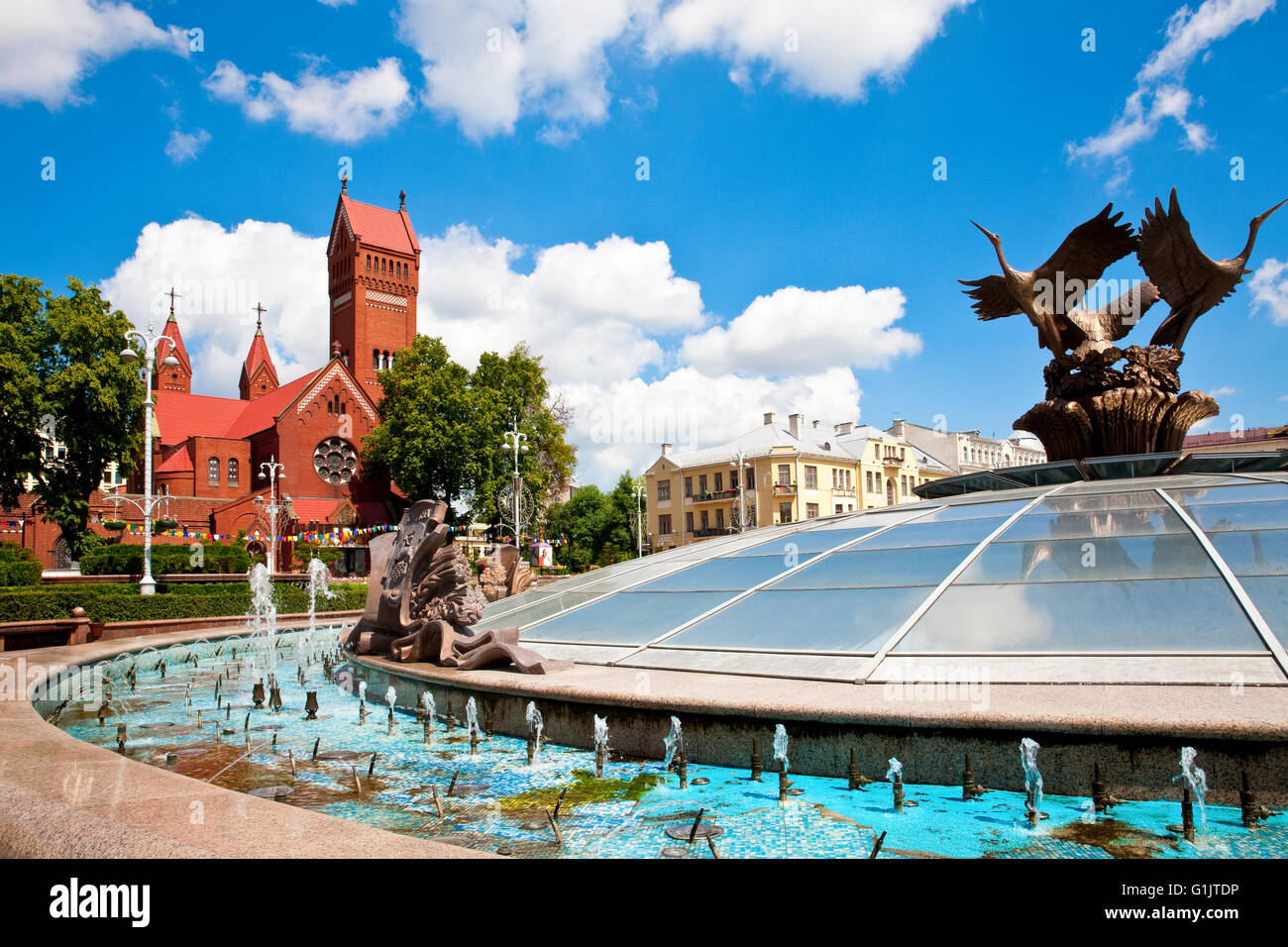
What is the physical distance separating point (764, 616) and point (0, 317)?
124 feet

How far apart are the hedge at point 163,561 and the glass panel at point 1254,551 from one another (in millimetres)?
31570

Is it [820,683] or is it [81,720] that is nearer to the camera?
[820,683]

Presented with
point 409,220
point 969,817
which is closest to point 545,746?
point 969,817

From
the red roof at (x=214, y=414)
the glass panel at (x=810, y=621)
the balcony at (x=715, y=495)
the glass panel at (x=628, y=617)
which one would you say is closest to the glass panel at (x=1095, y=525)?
the glass panel at (x=810, y=621)

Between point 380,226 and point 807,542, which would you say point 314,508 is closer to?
point 380,226

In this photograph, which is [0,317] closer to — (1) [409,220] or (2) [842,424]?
(1) [409,220]

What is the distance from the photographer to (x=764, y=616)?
8156 mm

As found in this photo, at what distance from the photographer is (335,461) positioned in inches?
2144

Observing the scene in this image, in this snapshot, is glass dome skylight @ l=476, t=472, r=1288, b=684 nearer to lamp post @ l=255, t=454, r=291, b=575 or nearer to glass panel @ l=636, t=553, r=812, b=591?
glass panel @ l=636, t=553, r=812, b=591

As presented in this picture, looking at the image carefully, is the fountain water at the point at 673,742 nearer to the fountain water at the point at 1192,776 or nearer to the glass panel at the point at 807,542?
the fountain water at the point at 1192,776

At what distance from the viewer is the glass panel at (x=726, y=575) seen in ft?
31.4

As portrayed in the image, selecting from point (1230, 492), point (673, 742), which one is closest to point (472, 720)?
point (673, 742)

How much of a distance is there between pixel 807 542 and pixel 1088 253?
7656 mm
